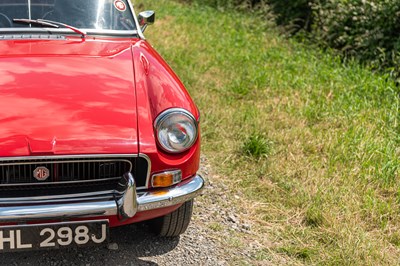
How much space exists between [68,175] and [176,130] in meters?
0.58

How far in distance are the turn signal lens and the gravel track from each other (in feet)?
1.72

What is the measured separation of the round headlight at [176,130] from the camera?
3.07m

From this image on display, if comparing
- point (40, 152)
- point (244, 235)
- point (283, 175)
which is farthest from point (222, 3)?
point (40, 152)

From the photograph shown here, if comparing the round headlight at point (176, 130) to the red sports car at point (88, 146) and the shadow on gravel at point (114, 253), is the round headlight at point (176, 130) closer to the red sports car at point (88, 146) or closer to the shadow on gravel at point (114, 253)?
the red sports car at point (88, 146)

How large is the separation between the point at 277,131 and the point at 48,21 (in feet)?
7.19

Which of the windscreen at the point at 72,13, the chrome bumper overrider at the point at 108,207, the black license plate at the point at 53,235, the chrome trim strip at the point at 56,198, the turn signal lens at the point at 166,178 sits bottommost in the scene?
the black license plate at the point at 53,235

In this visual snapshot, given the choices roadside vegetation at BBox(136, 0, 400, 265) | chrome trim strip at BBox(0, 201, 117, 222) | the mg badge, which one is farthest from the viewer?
roadside vegetation at BBox(136, 0, 400, 265)

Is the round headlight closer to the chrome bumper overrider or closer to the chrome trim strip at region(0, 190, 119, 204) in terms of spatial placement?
the chrome bumper overrider

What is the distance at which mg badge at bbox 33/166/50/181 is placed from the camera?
287cm

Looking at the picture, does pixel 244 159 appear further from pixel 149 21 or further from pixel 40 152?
pixel 40 152

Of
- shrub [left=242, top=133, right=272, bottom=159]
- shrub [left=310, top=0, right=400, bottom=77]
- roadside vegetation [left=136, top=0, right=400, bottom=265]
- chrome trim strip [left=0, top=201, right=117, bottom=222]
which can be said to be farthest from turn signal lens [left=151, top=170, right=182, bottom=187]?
shrub [left=310, top=0, right=400, bottom=77]

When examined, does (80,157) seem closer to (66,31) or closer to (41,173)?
(41,173)

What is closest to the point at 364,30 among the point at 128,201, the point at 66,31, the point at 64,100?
the point at 66,31

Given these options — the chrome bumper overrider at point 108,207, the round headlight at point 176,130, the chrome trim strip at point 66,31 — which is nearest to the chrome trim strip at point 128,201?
the chrome bumper overrider at point 108,207
